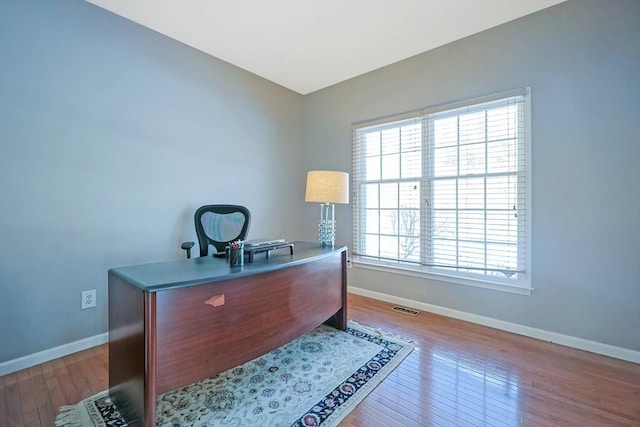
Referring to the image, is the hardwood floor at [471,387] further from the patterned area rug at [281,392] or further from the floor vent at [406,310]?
the floor vent at [406,310]

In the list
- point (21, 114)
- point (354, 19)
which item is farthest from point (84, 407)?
point (354, 19)

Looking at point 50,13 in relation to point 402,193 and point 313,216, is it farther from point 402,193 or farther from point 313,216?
point 402,193

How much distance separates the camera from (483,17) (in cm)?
236

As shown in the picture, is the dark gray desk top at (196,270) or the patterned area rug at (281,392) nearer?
the dark gray desk top at (196,270)

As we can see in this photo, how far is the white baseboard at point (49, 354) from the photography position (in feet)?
6.12

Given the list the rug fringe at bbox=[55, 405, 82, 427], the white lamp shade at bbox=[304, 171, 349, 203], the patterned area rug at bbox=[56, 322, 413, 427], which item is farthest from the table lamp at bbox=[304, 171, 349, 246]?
the rug fringe at bbox=[55, 405, 82, 427]

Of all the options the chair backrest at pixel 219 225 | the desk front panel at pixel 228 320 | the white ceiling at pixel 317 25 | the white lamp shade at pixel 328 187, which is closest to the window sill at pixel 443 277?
the white lamp shade at pixel 328 187

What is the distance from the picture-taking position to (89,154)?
7.20ft

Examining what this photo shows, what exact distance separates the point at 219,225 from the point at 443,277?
221 cm

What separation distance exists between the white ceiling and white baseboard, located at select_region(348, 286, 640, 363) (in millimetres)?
2580

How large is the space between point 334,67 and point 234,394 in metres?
3.19

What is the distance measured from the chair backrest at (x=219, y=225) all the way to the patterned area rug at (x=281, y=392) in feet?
3.49

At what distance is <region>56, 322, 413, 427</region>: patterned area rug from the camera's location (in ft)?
4.68

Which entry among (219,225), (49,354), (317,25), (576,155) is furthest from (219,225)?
(576,155)
